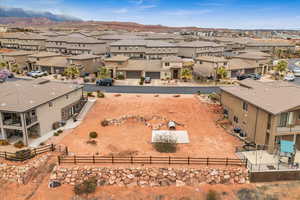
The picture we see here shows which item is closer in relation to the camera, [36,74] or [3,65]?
[36,74]

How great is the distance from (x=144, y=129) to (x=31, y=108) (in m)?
13.6

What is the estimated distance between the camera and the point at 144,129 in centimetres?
3030

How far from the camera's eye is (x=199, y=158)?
22016 millimetres

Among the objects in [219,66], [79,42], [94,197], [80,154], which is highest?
[79,42]

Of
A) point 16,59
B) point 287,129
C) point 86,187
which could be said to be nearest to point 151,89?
point 287,129

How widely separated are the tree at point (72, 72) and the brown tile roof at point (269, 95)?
123 ft

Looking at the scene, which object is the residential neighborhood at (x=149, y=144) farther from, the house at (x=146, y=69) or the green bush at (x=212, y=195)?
the house at (x=146, y=69)

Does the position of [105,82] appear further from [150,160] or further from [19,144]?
[150,160]

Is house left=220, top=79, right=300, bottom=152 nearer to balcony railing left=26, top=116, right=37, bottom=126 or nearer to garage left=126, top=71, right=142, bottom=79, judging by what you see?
balcony railing left=26, top=116, right=37, bottom=126

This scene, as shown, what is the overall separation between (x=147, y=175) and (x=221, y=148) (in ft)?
29.7

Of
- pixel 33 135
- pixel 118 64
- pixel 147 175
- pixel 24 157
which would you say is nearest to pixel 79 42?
pixel 118 64

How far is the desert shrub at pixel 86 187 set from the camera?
20.1 metres

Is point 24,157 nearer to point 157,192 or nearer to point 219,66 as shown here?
point 157,192

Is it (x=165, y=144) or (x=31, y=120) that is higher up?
(x=31, y=120)
